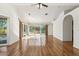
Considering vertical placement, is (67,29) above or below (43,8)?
below

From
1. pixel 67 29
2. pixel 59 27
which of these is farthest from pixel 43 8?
pixel 59 27

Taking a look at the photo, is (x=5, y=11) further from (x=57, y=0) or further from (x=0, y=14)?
(x=57, y=0)

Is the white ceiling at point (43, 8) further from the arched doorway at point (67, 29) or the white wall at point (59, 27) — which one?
the arched doorway at point (67, 29)

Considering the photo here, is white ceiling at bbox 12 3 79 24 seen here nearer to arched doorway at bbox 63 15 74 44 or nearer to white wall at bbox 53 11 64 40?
white wall at bbox 53 11 64 40

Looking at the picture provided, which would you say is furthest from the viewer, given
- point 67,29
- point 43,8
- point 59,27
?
point 59,27

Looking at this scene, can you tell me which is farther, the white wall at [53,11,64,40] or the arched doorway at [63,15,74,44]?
the white wall at [53,11,64,40]

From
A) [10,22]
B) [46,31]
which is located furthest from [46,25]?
[10,22]

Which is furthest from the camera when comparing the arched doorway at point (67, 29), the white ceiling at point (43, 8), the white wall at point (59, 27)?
the white wall at point (59, 27)

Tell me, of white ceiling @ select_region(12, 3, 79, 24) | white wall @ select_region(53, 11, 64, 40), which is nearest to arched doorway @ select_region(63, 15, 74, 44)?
white wall @ select_region(53, 11, 64, 40)

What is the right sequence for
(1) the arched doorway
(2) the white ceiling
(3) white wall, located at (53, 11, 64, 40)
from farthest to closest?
(3) white wall, located at (53, 11, 64, 40), (1) the arched doorway, (2) the white ceiling

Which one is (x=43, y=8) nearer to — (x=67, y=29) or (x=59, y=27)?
(x=67, y=29)

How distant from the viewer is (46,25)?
89.0ft

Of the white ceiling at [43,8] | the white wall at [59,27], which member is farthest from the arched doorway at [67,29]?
the white ceiling at [43,8]

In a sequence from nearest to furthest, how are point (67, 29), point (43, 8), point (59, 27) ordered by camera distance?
point (43, 8) → point (67, 29) → point (59, 27)
